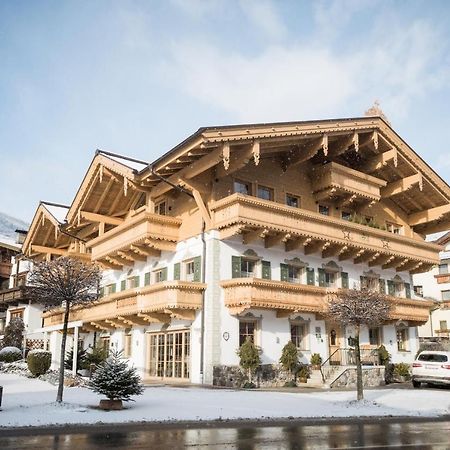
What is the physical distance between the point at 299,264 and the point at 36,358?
1357 centimetres

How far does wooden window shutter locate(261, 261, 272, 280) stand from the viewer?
2552 cm

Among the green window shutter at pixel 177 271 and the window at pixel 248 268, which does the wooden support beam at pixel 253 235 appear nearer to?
the window at pixel 248 268

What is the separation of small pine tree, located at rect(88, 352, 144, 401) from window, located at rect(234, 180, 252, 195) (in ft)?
41.6

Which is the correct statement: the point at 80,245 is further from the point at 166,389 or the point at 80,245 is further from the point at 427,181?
the point at 427,181

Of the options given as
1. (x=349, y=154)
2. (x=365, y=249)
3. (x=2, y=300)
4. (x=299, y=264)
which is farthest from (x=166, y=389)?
(x=2, y=300)

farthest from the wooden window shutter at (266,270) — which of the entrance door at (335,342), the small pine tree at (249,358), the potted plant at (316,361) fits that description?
the entrance door at (335,342)

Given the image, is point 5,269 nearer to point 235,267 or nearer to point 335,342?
point 235,267

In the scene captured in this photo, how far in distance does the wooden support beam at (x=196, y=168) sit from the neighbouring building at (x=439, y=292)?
3090cm

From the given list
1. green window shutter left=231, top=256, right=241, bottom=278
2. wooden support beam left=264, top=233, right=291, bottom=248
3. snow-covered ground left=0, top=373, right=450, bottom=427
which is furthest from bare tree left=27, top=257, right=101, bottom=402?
wooden support beam left=264, top=233, right=291, bottom=248

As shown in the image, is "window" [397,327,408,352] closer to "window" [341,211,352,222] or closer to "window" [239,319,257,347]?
"window" [341,211,352,222]

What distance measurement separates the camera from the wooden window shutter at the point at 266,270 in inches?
1005

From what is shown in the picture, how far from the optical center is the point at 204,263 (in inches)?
966

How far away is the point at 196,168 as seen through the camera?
2397 centimetres

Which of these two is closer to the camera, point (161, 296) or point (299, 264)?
point (161, 296)
